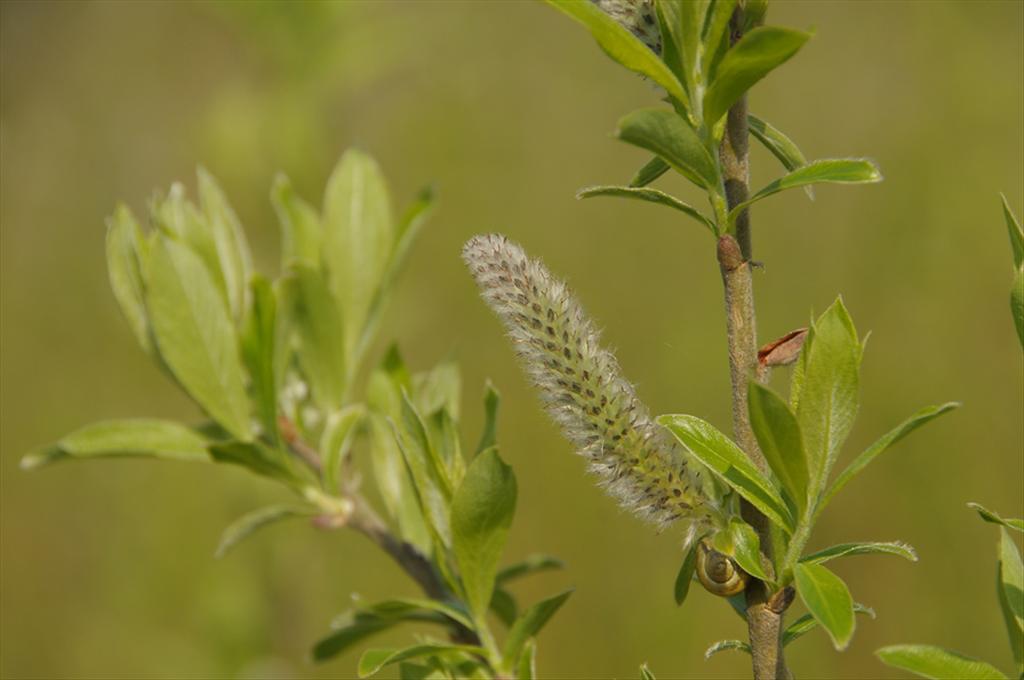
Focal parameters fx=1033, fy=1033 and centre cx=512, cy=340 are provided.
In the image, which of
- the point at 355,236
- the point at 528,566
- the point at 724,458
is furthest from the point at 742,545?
the point at 355,236

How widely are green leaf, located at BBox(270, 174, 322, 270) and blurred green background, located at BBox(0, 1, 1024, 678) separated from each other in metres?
1.04

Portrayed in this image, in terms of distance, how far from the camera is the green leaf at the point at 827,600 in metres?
0.57

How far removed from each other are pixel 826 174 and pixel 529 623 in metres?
0.44

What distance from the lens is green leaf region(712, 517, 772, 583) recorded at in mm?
653

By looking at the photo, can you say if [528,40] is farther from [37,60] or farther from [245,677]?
[245,677]

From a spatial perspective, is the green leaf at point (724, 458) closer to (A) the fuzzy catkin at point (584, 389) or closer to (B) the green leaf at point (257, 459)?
(A) the fuzzy catkin at point (584, 389)

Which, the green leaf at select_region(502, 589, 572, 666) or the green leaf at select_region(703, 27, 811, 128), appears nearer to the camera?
the green leaf at select_region(703, 27, 811, 128)

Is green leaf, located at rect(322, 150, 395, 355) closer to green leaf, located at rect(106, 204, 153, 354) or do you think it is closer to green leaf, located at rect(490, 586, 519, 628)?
green leaf, located at rect(106, 204, 153, 354)

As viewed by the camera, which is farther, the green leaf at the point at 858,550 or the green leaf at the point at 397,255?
the green leaf at the point at 397,255

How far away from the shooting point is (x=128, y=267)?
1.16 m

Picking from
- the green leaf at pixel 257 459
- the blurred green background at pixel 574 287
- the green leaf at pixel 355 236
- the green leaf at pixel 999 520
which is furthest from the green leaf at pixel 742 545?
the blurred green background at pixel 574 287

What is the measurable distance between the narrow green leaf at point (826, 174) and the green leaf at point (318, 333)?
0.60 m

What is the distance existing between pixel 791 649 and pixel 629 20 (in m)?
2.73

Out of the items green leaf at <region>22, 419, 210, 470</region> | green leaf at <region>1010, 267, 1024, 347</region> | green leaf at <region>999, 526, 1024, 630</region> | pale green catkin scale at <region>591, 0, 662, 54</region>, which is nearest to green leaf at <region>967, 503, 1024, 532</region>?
green leaf at <region>999, 526, 1024, 630</region>
